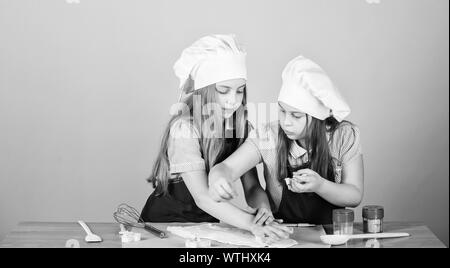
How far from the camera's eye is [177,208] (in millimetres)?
2682

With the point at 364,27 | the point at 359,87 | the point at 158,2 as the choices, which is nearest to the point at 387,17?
the point at 364,27

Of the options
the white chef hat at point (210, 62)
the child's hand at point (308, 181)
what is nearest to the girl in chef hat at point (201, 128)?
the white chef hat at point (210, 62)

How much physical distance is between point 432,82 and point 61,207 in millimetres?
1551

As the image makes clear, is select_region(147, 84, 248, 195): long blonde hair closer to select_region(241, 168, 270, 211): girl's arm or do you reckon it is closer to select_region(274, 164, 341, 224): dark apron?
select_region(241, 168, 270, 211): girl's arm

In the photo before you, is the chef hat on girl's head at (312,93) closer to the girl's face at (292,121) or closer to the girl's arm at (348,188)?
the girl's face at (292,121)

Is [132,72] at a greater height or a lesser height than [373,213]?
greater

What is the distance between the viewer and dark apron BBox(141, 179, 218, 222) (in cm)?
267

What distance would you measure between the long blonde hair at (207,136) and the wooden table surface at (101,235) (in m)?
0.28

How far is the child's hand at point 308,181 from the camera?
2512 mm

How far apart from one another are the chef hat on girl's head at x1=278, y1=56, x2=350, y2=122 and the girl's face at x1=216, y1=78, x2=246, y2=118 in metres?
0.15

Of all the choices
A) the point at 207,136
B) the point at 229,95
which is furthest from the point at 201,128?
the point at 229,95

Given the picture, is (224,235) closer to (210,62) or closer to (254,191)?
(254,191)

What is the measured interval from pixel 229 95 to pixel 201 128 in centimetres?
16

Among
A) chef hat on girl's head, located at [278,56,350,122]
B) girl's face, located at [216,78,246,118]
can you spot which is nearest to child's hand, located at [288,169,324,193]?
chef hat on girl's head, located at [278,56,350,122]
